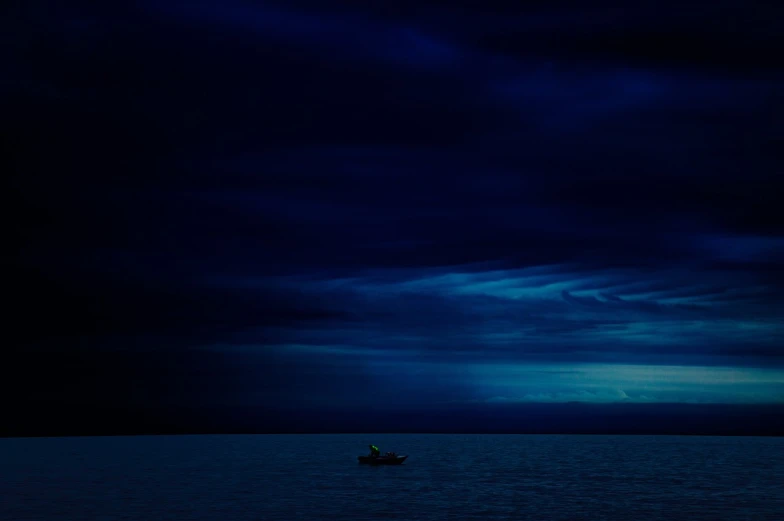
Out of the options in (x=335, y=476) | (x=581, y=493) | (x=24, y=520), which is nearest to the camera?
(x=24, y=520)

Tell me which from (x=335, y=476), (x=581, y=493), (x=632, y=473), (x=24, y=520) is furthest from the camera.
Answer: (x=632, y=473)

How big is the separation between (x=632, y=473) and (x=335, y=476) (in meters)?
67.5

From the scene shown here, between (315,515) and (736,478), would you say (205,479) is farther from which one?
(736,478)

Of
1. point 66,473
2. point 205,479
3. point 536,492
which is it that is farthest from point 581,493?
point 66,473

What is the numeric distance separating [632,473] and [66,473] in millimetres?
128531

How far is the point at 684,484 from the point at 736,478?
1084 inches

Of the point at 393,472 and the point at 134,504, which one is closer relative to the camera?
the point at 134,504

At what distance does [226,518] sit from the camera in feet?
326

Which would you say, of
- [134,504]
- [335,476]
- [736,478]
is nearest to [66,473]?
[335,476]

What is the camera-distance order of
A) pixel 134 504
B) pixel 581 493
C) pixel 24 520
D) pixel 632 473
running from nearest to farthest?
pixel 24 520
pixel 134 504
pixel 581 493
pixel 632 473

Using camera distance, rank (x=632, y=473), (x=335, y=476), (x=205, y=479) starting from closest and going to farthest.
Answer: (x=205, y=479)
(x=335, y=476)
(x=632, y=473)

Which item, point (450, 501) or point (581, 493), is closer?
point (450, 501)

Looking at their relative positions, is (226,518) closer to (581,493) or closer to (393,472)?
(581,493)

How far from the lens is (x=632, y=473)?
196625 mm
